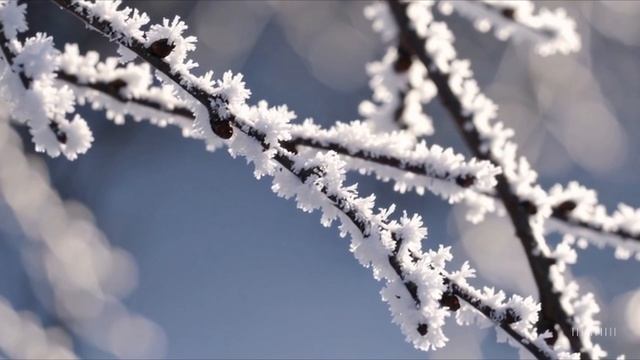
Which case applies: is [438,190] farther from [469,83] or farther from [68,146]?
[68,146]

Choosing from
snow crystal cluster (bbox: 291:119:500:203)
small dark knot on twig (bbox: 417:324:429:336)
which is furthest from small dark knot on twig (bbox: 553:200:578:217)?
small dark knot on twig (bbox: 417:324:429:336)

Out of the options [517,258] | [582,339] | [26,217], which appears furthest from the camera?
[517,258]

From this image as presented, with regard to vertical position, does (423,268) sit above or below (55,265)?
below

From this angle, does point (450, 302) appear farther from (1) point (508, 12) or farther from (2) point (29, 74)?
(2) point (29, 74)

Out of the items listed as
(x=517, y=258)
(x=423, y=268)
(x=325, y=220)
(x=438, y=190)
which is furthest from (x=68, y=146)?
(x=517, y=258)

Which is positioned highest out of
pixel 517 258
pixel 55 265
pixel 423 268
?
pixel 517 258

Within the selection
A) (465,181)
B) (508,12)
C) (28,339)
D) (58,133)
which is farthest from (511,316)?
(28,339)

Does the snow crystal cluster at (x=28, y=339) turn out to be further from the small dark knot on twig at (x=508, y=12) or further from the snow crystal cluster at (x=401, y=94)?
the small dark knot on twig at (x=508, y=12)

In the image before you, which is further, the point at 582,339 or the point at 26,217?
the point at 26,217
